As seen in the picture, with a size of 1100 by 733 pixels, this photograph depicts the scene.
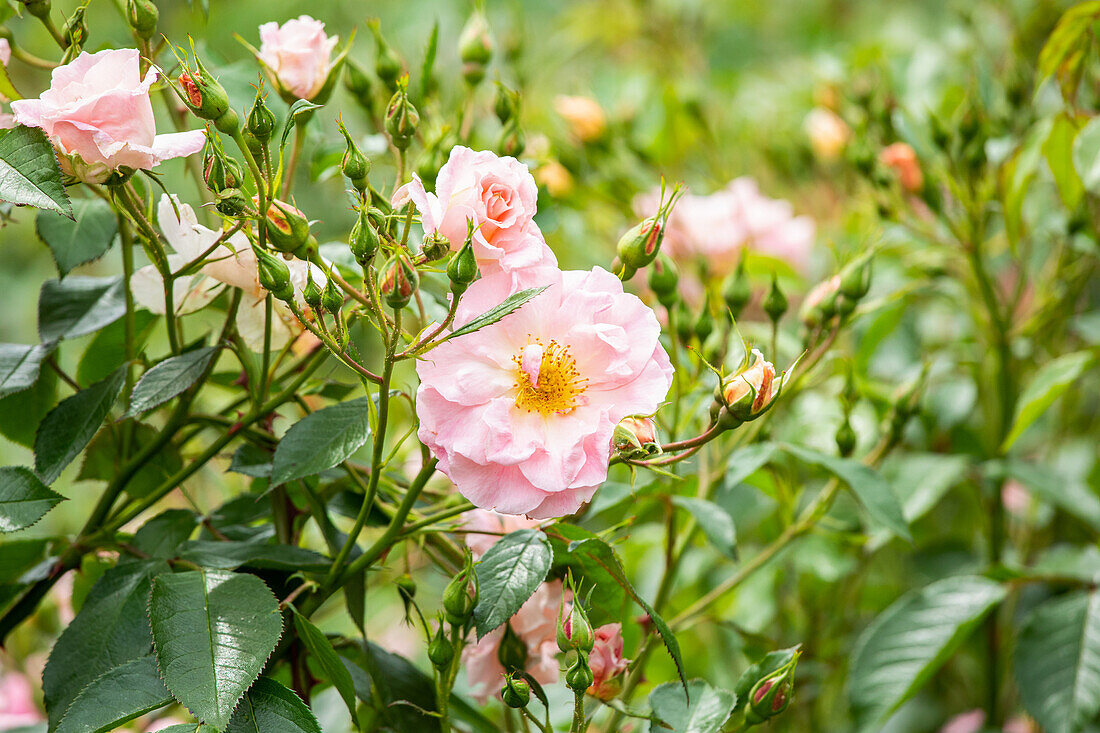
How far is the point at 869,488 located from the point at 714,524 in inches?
3.7

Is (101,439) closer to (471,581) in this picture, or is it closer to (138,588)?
(138,588)

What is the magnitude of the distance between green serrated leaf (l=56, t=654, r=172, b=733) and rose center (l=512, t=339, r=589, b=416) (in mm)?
174

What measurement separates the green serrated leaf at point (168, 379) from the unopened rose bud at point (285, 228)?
3.6 inches

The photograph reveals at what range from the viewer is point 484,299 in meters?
0.35

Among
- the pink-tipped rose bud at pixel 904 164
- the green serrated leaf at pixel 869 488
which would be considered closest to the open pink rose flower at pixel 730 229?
the pink-tipped rose bud at pixel 904 164

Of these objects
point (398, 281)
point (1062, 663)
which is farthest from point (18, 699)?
point (1062, 663)

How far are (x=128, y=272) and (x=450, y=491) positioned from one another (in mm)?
198

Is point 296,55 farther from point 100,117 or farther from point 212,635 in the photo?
point 212,635

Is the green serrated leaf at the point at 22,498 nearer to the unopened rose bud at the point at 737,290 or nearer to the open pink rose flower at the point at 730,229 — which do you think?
the unopened rose bud at the point at 737,290

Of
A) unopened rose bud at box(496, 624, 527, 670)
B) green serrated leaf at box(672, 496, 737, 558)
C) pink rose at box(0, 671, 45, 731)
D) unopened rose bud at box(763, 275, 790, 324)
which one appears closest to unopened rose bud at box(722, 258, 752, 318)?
unopened rose bud at box(763, 275, 790, 324)

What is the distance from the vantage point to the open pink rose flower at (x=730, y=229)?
0.92 m

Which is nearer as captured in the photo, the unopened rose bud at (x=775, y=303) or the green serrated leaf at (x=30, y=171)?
the green serrated leaf at (x=30, y=171)

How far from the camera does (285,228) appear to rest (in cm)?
34

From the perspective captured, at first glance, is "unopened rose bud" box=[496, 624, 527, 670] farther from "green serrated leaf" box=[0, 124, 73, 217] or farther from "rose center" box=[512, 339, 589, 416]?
"green serrated leaf" box=[0, 124, 73, 217]
